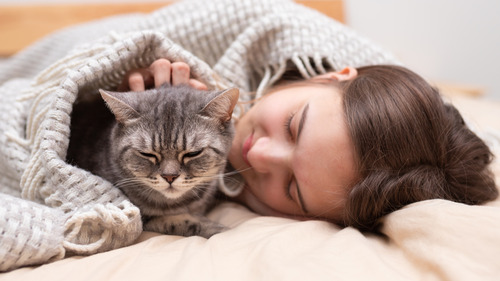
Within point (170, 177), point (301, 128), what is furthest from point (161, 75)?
point (301, 128)

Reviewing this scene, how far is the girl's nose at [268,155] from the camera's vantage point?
104cm

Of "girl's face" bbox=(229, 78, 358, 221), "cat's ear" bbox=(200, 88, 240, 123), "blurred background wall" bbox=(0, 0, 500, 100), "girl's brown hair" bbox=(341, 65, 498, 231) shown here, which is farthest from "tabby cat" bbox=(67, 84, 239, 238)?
"blurred background wall" bbox=(0, 0, 500, 100)

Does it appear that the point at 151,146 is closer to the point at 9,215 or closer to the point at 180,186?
the point at 180,186

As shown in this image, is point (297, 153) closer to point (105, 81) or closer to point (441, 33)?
point (105, 81)

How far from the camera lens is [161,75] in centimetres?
111

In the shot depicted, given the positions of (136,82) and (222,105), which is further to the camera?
(136,82)

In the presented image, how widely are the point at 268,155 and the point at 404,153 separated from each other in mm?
343

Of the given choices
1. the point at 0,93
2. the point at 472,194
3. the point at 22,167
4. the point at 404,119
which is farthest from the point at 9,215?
the point at 472,194

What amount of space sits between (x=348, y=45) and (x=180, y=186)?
A: 0.83m

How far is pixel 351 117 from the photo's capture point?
96 centimetres

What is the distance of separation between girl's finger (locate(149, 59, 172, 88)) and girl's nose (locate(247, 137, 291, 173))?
319 mm

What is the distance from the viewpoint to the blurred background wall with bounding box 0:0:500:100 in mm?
2349

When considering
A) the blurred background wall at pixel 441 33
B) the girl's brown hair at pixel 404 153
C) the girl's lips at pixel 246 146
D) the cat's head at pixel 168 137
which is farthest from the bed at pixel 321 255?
the blurred background wall at pixel 441 33

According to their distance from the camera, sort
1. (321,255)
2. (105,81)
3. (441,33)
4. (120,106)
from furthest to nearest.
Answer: (441,33)
(105,81)
(120,106)
(321,255)
